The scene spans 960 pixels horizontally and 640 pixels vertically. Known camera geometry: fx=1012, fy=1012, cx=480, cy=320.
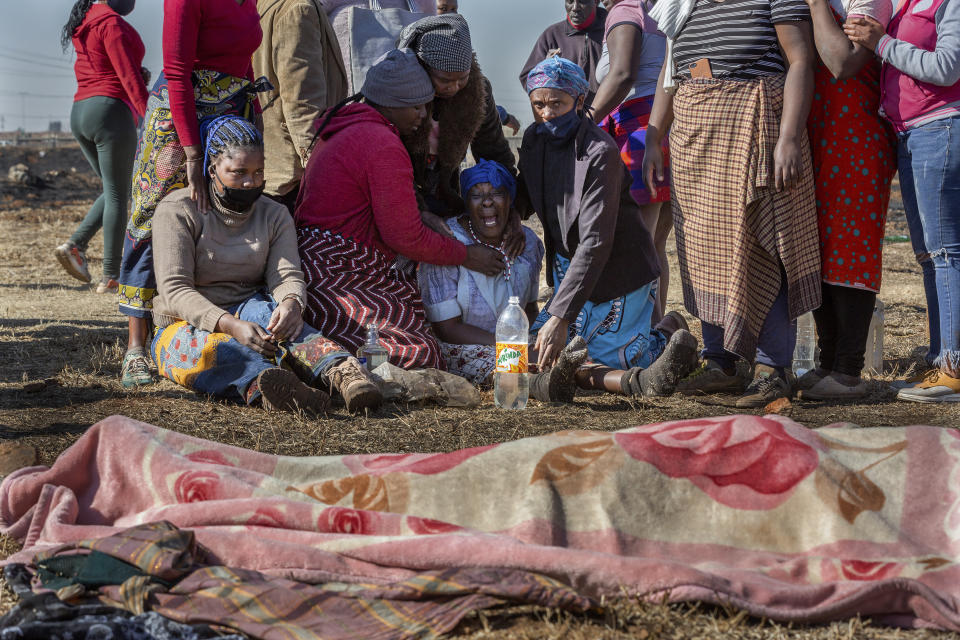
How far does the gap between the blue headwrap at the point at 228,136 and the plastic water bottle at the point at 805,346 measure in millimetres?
3163

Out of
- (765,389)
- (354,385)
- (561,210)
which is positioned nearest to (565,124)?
(561,210)

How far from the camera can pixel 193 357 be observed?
4465 mm

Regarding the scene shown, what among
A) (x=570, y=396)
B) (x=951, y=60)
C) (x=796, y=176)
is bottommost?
(x=570, y=396)

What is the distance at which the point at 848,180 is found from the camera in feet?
14.9

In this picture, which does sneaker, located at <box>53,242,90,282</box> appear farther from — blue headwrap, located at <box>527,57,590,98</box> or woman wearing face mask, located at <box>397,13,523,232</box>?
blue headwrap, located at <box>527,57,590,98</box>

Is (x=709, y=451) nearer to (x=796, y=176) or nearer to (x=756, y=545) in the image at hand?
(x=756, y=545)

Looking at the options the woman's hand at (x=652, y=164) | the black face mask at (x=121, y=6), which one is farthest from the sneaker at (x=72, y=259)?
the woman's hand at (x=652, y=164)

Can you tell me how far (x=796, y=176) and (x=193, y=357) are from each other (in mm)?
2771

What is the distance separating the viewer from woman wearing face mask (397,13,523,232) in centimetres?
508

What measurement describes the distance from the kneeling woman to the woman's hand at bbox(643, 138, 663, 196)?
1.81 meters

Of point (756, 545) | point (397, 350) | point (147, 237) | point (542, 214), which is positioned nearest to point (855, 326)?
point (542, 214)

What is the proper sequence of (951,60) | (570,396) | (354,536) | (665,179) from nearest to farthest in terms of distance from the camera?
1. (354,536)
2. (951,60)
3. (570,396)
4. (665,179)

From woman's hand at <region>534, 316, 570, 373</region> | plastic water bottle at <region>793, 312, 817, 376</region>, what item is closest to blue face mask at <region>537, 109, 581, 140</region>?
woman's hand at <region>534, 316, 570, 373</region>

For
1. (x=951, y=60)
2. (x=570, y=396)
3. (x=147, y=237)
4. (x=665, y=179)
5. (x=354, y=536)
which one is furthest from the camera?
(x=665, y=179)
